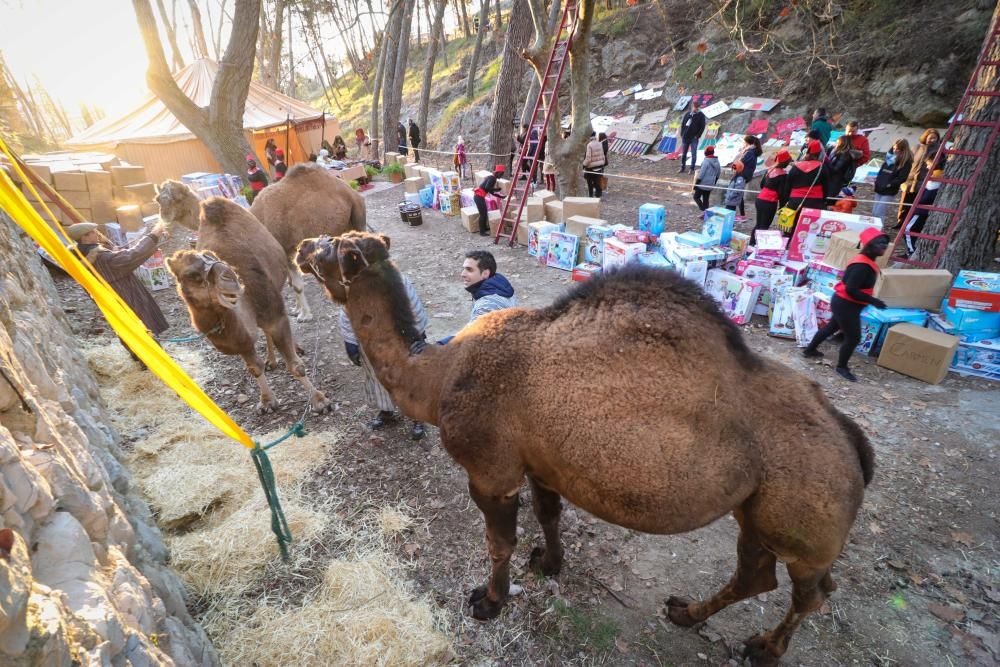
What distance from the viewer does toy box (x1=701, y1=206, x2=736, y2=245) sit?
8039mm

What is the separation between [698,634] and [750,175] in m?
10.7

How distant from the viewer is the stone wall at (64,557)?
1.33 meters

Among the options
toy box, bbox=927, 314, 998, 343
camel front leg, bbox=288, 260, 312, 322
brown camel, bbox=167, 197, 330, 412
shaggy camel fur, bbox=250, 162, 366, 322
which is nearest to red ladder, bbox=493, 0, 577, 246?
shaggy camel fur, bbox=250, 162, 366, 322

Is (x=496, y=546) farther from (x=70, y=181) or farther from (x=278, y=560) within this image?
(x=70, y=181)

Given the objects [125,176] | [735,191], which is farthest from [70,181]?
[735,191]

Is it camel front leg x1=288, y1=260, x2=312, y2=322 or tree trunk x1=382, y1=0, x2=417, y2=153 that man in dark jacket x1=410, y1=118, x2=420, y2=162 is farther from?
camel front leg x1=288, y1=260, x2=312, y2=322

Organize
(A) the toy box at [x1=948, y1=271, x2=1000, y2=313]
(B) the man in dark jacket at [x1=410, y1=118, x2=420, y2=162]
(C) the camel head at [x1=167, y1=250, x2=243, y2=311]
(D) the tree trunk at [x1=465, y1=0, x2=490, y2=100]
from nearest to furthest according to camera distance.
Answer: (C) the camel head at [x1=167, y1=250, x2=243, y2=311]
(A) the toy box at [x1=948, y1=271, x2=1000, y2=313]
(B) the man in dark jacket at [x1=410, y1=118, x2=420, y2=162]
(D) the tree trunk at [x1=465, y1=0, x2=490, y2=100]

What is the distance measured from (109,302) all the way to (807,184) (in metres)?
11.1

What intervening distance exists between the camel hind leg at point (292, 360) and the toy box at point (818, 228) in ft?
24.9

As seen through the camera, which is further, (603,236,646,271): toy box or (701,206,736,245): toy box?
(701,206,736,245): toy box

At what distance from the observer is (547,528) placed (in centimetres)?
357

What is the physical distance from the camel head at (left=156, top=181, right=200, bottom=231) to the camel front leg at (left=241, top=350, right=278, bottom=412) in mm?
3627

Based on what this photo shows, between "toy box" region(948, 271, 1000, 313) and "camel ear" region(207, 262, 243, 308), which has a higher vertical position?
"toy box" region(948, 271, 1000, 313)

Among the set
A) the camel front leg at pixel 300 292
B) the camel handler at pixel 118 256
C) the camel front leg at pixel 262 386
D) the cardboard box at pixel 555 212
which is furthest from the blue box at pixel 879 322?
the camel handler at pixel 118 256
